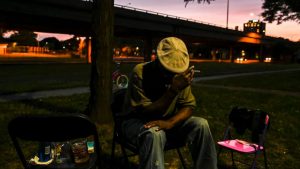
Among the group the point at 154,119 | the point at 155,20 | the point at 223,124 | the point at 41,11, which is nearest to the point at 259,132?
the point at 154,119

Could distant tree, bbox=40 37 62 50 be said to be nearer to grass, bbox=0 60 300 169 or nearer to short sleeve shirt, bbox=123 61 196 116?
grass, bbox=0 60 300 169

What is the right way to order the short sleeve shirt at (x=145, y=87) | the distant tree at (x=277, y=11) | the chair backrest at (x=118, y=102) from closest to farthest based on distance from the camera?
the short sleeve shirt at (x=145, y=87)
the chair backrest at (x=118, y=102)
the distant tree at (x=277, y=11)

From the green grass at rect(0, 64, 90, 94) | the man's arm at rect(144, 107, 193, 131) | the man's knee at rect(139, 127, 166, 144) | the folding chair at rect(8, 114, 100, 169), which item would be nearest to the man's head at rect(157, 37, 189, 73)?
the man's arm at rect(144, 107, 193, 131)

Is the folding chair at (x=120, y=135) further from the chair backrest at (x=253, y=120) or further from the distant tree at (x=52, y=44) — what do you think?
the distant tree at (x=52, y=44)

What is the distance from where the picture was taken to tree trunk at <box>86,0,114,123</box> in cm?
674

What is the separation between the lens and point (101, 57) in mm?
6750

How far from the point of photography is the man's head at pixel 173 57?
3.51 metres

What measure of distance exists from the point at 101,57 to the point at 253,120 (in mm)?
3436

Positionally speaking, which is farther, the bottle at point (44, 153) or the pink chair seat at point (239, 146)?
the pink chair seat at point (239, 146)

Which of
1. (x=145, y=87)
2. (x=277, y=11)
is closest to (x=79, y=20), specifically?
(x=277, y=11)

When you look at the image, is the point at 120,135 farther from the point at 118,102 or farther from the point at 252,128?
the point at 252,128

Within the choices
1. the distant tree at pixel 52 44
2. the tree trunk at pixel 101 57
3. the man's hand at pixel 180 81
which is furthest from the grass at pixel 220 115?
the distant tree at pixel 52 44

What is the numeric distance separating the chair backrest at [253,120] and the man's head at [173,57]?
4.66 feet

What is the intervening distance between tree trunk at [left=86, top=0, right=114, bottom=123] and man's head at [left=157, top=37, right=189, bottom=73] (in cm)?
330
